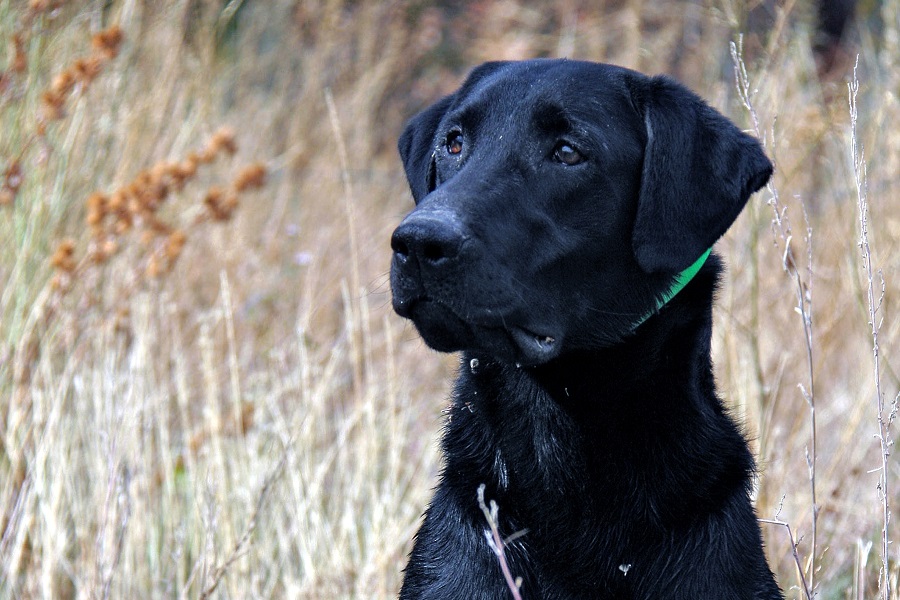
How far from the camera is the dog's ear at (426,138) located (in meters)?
2.66

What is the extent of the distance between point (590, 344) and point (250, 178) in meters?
1.90

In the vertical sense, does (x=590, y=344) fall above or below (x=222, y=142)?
below

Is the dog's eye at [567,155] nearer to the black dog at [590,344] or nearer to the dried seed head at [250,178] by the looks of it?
the black dog at [590,344]

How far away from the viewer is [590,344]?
7.35 feet

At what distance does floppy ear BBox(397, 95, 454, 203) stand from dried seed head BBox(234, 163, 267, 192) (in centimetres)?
107

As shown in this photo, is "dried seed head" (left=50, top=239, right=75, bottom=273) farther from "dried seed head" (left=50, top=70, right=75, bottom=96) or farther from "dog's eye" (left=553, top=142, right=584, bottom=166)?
"dog's eye" (left=553, top=142, right=584, bottom=166)

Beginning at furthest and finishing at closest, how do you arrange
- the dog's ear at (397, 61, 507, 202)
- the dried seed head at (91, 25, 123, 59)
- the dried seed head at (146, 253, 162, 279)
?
the dried seed head at (146, 253, 162, 279)
the dried seed head at (91, 25, 123, 59)
the dog's ear at (397, 61, 507, 202)

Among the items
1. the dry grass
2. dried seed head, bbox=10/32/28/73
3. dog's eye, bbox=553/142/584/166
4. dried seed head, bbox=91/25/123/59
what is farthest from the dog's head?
dried seed head, bbox=10/32/28/73

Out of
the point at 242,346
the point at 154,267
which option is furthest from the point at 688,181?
the point at 242,346

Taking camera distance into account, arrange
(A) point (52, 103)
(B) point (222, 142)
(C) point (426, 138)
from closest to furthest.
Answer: (C) point (426, 138)
(A) point (52, 103)
(B) point (222, 142)

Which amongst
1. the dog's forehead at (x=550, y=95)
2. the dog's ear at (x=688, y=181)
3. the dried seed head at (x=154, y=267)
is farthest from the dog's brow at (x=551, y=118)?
the dried seed head at (x=154, y=267)

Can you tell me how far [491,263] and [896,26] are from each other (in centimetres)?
319

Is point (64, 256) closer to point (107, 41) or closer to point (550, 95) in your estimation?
point (107, 41)

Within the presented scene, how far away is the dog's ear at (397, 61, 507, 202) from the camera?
266cm
